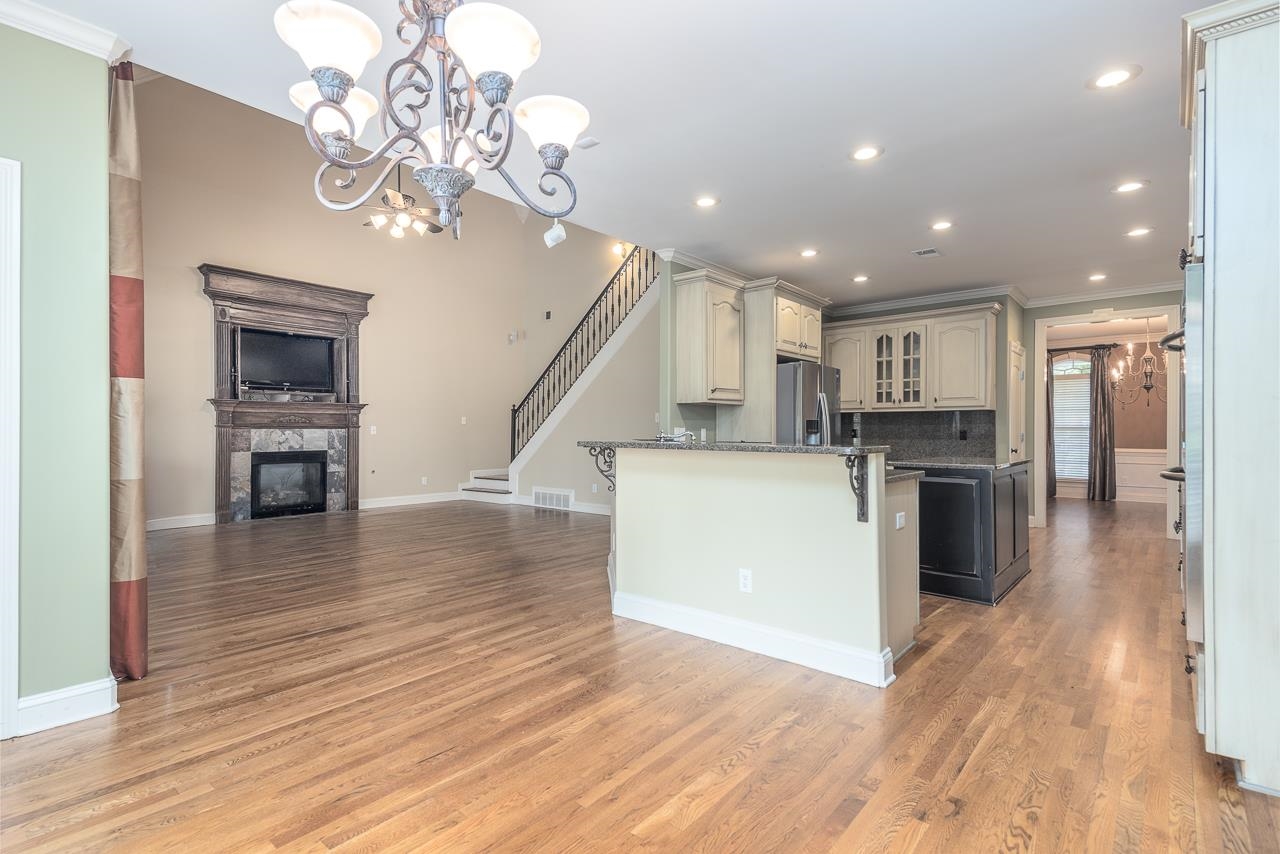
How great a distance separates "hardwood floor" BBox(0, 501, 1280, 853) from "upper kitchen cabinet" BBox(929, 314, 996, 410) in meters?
2.84

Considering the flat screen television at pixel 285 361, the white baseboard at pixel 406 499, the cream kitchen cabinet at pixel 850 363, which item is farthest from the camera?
the white baseboard at pixel 406 499

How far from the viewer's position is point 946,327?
659 centimetres

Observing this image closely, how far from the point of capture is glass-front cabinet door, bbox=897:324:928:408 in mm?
6766

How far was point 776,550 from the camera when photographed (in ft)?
10.3

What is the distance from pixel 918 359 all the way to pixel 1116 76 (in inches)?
171

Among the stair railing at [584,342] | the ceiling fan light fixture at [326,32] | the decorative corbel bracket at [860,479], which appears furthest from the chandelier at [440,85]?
the stair railing at [584,342]

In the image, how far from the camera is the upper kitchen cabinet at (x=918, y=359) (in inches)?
251

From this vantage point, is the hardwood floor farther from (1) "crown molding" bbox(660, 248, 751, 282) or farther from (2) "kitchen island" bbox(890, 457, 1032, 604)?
(1) "crown molding" bbox(660, 248, 751, 282)

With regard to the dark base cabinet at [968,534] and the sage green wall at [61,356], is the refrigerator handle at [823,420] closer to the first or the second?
the dark base cabinet at [968,534]

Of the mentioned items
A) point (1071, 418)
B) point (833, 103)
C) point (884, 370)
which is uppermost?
point (833, 103)

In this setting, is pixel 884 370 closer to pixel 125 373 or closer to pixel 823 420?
pixel 823 420

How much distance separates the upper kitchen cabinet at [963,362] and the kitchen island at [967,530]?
2272mm

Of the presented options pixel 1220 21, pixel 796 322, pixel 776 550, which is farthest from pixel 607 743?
pixel 796 322

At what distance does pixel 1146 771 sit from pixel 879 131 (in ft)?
9.46
